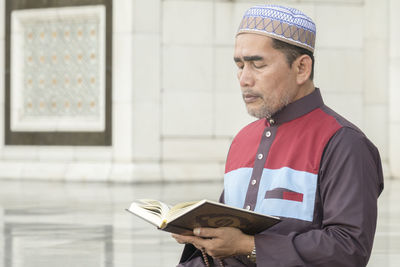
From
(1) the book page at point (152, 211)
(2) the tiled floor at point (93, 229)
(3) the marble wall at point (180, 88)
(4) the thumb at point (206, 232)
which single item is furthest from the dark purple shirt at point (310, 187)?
(3) the marble wall at point (180, 88)

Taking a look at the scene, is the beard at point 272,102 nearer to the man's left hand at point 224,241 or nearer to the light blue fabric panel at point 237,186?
the light blue fabric panel at point 237,186

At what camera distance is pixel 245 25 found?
104 inches

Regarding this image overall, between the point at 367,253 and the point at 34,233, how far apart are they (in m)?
5.17

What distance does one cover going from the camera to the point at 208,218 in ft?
8.00

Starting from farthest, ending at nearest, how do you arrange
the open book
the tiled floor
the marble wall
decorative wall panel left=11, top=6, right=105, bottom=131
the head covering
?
1. decorative wall panel left=11, top=6, right=105, bottom=131
2. the marble wall
3. the tiled floor
4. the head covering
5. the open book

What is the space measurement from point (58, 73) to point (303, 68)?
39.1ft

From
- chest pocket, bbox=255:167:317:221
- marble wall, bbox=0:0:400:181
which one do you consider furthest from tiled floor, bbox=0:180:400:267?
chest pocket, bbox=255:167:317:221

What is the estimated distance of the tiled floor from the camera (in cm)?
582

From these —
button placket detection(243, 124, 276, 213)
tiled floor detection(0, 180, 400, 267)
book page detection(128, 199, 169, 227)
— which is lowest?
tiled floor detection(0, 180, 400, 267)

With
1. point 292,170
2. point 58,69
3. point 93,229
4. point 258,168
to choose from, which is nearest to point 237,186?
point 258,168

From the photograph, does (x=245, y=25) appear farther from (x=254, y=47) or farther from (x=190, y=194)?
(x=190, y=194)

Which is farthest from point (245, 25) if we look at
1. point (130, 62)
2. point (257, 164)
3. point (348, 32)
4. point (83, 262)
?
point (348, 32)

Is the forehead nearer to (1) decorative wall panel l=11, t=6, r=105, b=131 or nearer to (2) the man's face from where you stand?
(2) the man's face

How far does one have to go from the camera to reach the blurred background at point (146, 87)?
13305 mm
